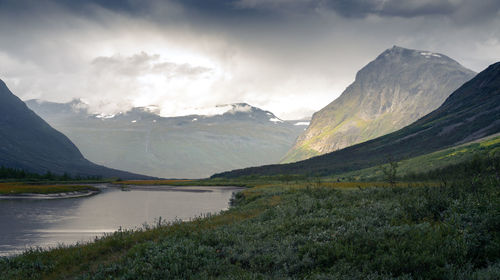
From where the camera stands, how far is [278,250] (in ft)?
44.2

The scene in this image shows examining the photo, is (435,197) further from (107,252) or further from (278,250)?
(107,252)

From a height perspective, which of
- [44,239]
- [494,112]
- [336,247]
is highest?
[494,112]

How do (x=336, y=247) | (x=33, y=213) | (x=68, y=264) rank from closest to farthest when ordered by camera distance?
(x=336, y=247) < (x=68, y=264) < (x=33, y=213)

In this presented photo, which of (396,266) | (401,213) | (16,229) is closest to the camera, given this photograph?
(396,266)

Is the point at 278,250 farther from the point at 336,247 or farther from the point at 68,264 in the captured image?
the point at 68,264

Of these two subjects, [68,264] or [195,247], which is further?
[68,264]

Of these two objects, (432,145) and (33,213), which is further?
(432,145)

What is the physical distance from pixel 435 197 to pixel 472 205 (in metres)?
2.72

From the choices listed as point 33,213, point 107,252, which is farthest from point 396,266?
point 33,213

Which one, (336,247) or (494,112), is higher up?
(494,112)

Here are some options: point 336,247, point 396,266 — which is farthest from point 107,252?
point 396,266

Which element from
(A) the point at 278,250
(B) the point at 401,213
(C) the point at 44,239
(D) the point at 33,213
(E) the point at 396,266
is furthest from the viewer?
(D) the point at 33,213

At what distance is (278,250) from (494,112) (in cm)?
23618

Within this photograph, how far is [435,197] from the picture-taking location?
1792cm
